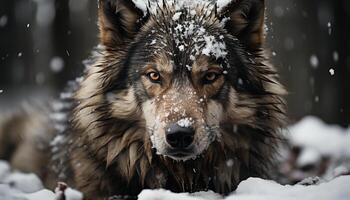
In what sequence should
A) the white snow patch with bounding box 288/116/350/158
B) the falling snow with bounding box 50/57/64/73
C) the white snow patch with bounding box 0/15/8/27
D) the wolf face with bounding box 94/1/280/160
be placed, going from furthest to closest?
the falling snow with bounding box 50/57/64/73 < the white snow patch with bounding box 0/15/8/27 < the white snow patch with bounding box 288/116/350/158 < the wolf face with bounding box 94/1/280/160

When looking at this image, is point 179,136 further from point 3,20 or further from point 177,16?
point 3,20

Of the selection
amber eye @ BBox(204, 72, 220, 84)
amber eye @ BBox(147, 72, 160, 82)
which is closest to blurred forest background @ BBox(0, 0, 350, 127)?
amber eye @ BBox(204, 72, 220, 84)

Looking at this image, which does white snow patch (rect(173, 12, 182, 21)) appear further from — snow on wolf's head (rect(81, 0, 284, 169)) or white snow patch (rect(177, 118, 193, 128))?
white snow patch (rect(177, 118, 193, 128))

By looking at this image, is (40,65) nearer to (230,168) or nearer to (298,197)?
(230,168)

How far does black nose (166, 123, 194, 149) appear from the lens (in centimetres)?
414

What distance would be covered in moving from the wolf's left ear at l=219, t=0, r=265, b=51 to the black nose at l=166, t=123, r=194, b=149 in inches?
46.2

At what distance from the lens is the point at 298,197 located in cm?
369

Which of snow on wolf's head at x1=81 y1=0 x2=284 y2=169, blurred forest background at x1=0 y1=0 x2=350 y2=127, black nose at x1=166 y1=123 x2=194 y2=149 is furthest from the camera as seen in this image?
blurred forest background at x1=0 y1=0 x2=350 y2=127

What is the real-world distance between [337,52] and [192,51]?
24.6 ft

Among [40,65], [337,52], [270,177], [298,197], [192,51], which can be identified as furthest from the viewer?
[40,65]

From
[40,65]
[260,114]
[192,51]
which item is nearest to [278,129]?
[260,114]

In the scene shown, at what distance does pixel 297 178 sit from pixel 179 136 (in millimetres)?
3668

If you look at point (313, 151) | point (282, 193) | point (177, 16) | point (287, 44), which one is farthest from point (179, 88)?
point (287, 44)

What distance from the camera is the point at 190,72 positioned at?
4531mm
